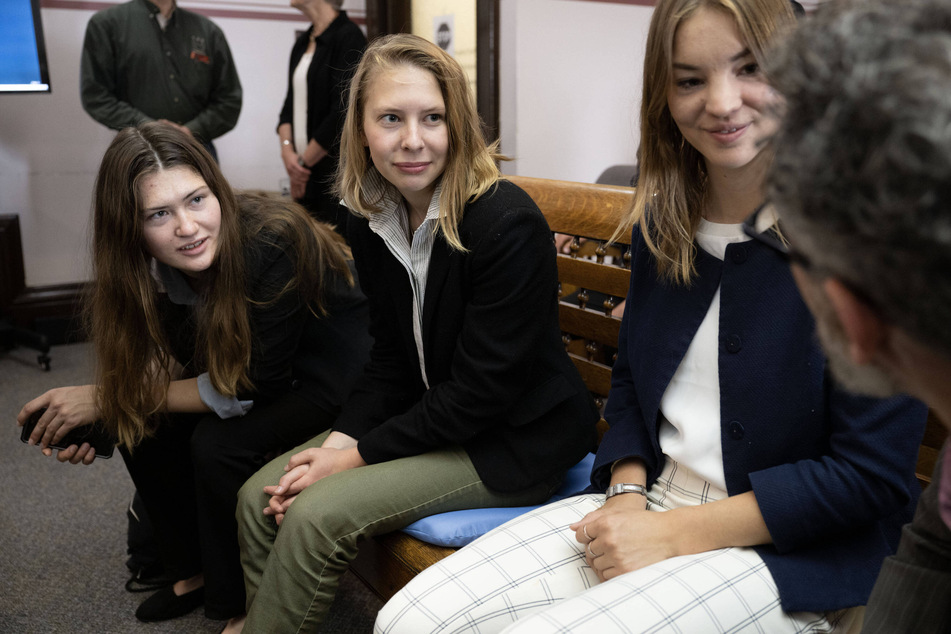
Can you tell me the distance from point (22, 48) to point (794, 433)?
371 cm

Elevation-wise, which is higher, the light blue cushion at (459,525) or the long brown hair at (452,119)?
the long brown hair at (452,119)

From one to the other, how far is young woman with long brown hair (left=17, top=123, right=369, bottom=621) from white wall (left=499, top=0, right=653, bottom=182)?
161cm

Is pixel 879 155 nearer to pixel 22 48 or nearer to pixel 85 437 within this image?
pixel 85 437

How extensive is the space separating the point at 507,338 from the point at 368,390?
388mm

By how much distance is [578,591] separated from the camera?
102cm

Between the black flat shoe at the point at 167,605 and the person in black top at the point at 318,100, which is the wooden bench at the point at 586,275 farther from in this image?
the person in black top at the point at 318,100

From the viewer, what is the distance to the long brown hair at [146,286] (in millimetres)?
1551

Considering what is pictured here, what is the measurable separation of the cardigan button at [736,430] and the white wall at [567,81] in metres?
2.15

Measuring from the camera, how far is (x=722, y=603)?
0.87m

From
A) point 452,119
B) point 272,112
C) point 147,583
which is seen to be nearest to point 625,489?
point 452,119

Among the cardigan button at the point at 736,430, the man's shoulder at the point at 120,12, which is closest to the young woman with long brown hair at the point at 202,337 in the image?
the cardigan button at the point at 736,430

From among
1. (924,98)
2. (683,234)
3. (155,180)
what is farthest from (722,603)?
(155,180)

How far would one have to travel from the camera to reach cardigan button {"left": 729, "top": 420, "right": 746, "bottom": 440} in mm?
967

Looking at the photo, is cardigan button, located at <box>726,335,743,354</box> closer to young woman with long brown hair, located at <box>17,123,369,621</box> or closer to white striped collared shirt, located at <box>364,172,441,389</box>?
white striped collared shirt, located at <box>364,172,441,389</box>
